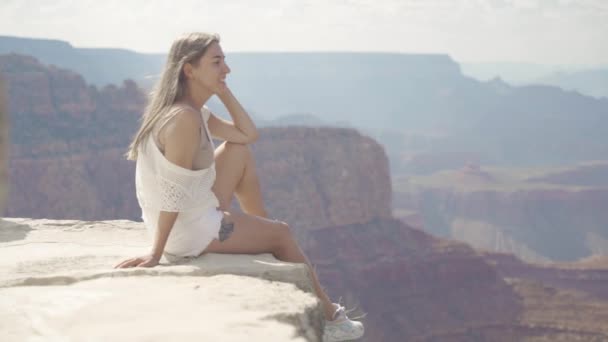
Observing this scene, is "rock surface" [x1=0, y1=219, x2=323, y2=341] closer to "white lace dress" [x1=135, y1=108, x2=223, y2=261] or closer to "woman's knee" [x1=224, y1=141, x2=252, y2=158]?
"white lace dress" [x1=135, y1=108, x2=223, y2=261]

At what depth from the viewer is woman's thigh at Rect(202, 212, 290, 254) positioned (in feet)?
14.0

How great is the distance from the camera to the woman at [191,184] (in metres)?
4.09

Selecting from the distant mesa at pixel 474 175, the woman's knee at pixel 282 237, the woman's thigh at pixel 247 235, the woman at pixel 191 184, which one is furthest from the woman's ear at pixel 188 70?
the distant mesa at pixel 474 175

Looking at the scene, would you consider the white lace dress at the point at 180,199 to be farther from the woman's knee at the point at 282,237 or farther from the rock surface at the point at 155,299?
the woman's knee at the point at 282,237

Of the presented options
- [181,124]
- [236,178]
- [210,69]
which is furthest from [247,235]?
[210,69]

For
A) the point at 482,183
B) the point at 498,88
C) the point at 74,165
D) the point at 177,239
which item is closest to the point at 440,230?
the point at 482,183

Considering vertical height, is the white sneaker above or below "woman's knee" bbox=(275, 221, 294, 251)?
below

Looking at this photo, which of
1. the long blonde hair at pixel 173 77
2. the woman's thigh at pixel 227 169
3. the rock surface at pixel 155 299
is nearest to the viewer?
the rock surface at pixel 155 299

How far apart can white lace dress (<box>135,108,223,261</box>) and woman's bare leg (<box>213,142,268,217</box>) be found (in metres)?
0.21

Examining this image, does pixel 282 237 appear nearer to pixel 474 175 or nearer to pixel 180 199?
pixel 180 199

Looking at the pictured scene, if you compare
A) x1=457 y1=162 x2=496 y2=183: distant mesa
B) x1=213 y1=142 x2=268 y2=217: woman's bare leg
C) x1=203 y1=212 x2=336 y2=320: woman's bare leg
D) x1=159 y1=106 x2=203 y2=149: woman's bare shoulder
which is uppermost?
x1=159 y1=106 x2=203 y2=149: woman's bare shoulder

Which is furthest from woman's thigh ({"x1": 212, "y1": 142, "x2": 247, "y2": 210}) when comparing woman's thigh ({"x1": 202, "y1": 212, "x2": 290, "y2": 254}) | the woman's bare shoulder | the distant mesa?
the distant mesa

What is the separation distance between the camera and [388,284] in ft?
103

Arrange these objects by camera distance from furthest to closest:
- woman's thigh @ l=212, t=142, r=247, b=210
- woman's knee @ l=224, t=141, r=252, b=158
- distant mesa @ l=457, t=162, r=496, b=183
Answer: distant mesa @ l=457, t=162, r=496, b=183 < woman's knee @ l=224, t=141, r=252, b=158 < woman's thigh @ l=212, t=142, r=247, b=210
